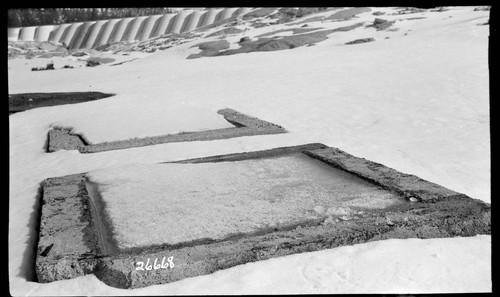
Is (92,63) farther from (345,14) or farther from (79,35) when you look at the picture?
(79,35)

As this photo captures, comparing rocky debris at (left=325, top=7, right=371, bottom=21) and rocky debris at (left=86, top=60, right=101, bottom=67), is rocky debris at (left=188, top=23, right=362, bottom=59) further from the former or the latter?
rocky debris at (left=325, top=7, right=371, bottom=21)

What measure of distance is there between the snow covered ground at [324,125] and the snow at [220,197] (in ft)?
1.09

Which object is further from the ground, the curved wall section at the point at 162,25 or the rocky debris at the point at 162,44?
the rocky debris at the point at 162,44

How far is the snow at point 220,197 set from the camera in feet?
7.55

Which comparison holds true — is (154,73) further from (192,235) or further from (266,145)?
(192,235)

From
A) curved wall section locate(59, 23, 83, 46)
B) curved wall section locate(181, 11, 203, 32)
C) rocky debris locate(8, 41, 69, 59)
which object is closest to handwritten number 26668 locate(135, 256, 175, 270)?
rocky debris locate(8, 41, 69, 59)

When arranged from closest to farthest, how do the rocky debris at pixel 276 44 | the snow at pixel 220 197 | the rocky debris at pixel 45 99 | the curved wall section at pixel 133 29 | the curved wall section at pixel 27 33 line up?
the snow at pixel 220 197 < the rocky debris at pixel 45 99 < the rocky debris at pixel 276 44 < the curved wall section at pixel 133 29 < the curved wall section at pixel 27 33

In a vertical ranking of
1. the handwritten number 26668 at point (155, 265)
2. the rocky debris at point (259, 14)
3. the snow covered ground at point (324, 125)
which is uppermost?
the handwritten number 26668 at point (155, 265)

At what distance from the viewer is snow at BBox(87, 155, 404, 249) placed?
2.30 m

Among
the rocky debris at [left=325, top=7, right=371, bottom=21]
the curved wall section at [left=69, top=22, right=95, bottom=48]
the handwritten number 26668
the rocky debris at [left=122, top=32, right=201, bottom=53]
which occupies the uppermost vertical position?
the handwritten number 26668

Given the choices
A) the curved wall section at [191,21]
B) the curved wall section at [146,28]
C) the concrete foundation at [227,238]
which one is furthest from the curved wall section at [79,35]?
the concrete foundation at [227,238]

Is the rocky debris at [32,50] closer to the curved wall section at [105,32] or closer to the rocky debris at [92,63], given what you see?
the rocky debris at [92,63]

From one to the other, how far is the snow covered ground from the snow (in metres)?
0.33
